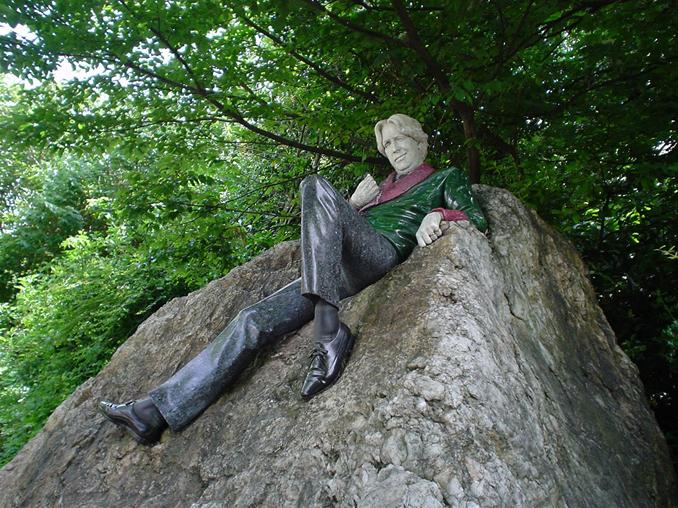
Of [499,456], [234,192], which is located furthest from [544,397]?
[234,192]

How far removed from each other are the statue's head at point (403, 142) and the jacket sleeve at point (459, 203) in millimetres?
302

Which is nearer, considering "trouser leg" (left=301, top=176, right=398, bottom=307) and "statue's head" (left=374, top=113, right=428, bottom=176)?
"trouser leg" (left=301, top=176, right=398, bottom=307)

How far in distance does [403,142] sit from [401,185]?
27 cm

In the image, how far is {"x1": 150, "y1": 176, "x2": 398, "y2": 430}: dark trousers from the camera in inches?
98.3

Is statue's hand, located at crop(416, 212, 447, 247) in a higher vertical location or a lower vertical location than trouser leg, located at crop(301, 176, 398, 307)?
lower

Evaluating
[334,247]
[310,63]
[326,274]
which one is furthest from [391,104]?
[326,274]

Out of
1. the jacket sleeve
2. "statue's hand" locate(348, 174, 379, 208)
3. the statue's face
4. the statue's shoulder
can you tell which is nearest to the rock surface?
the jacket sleeve

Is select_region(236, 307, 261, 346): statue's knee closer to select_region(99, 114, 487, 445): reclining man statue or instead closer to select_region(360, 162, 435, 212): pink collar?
select_region(99, 114, 487, 445): reclining man statue

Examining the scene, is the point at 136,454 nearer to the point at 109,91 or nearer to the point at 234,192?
the point at 109,91

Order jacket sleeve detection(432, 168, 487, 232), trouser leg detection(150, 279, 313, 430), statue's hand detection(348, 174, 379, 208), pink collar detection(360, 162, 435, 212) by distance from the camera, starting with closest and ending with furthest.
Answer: trouser leg detection(150, 279, 313, 430) < jacket sleeve detection(432, 168, 487, 232) < pink collar detection(360, 162, 435, 212) < statue's hand detection(348, 174, 379, 208)

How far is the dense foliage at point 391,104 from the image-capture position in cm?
378

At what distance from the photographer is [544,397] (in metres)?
2.57

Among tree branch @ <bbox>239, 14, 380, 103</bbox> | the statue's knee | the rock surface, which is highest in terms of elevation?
tree branch @ <bbox>239, 14, 380, 103</bbox>

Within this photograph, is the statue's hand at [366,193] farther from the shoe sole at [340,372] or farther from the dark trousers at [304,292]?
the shoe sole at [340,372]
